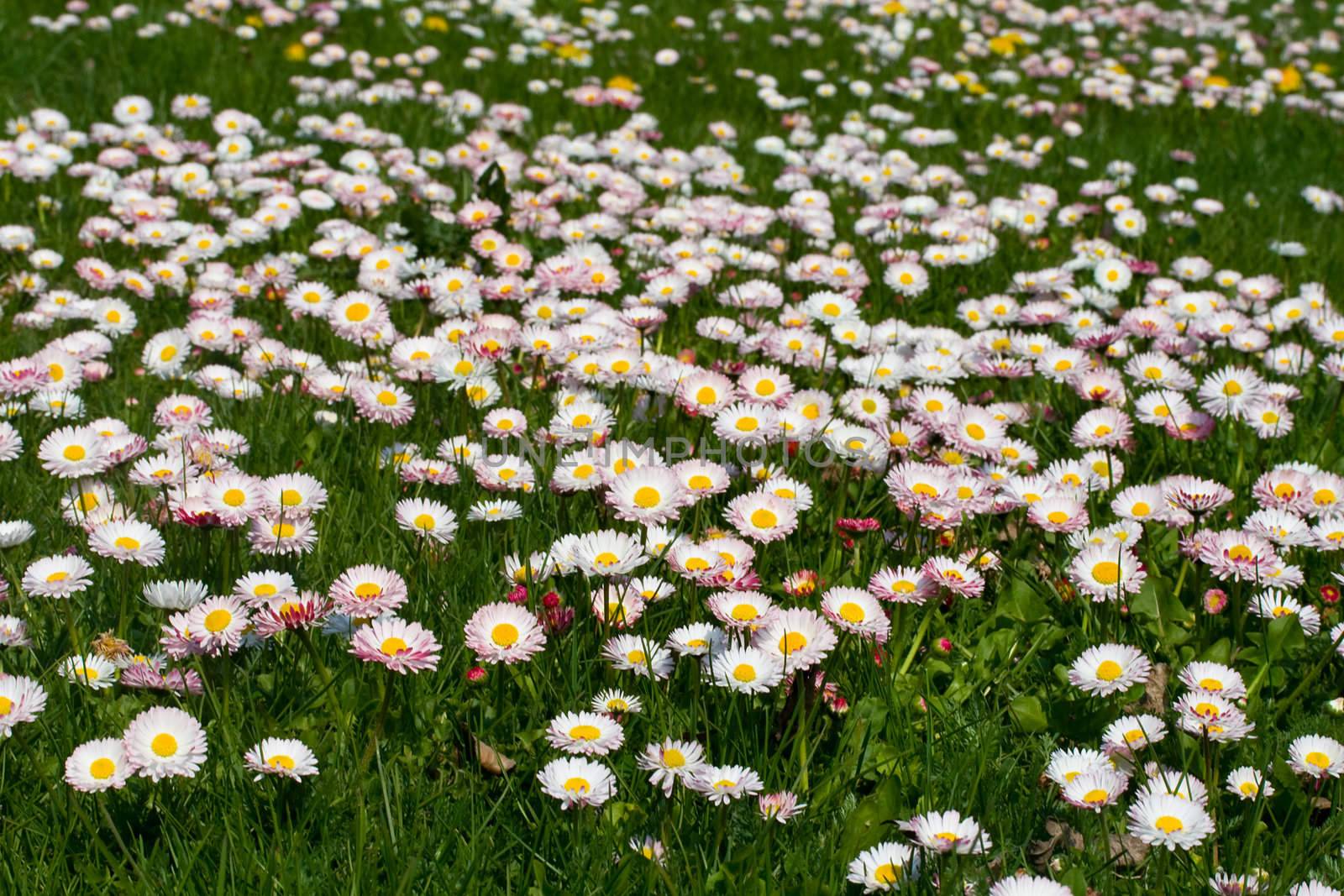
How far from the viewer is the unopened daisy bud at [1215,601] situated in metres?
2.54

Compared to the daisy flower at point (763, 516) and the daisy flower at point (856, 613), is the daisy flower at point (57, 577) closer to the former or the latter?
the daisy flower at point (763, 516)

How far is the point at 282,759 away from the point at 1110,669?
136 centimetres

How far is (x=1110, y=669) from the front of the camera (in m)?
2.19

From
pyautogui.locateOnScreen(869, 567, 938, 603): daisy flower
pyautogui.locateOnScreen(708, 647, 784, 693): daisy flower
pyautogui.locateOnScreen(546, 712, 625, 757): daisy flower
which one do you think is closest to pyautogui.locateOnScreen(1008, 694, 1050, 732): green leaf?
pyautogui.locateOnScreen(869, 567, 938, 603): daisy flower

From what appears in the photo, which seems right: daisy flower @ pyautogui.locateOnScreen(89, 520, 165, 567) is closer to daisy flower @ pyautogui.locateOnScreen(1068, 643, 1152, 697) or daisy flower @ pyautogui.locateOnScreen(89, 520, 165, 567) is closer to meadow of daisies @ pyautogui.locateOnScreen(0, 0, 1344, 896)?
meadow of daisies @ pyautogui.locateOnScreen(0, 0, 1344, 896)

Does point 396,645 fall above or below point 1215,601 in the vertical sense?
above

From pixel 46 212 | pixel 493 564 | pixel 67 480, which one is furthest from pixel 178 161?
pixel 493 564

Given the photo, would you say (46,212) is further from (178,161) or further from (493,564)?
(493,564)

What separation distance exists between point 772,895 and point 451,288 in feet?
8.13

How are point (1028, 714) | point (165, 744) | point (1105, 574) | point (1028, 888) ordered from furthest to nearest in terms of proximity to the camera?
point (1105, 574) → point (1028, 714) → point (165, 744) → point (1028, 888)

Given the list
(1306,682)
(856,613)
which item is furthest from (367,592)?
(1306,682)

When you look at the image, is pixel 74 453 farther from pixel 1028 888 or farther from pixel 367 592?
pixel 1028 888

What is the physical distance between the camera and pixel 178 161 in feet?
16.8

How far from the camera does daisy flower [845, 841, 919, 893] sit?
176cm
